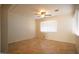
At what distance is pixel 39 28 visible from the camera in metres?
2.24

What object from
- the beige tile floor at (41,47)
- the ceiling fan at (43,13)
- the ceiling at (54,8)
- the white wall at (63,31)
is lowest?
the beige tile floor at (41,47)

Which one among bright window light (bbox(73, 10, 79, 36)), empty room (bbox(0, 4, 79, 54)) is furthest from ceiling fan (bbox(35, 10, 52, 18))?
bright window light (bbox(73, 10, 79, 36))

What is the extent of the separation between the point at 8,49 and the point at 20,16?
1.61ft

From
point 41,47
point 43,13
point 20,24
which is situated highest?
point 43,13

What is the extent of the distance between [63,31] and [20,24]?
0.61m

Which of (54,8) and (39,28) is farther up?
(54,8)

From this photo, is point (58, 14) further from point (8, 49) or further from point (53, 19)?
point (8, 49)

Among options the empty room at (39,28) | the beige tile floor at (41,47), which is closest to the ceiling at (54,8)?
the empty room at (39,28)

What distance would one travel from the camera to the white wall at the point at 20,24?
223 cm

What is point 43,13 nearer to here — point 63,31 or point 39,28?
point 39,28

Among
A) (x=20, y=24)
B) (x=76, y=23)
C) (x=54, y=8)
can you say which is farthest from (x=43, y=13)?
(x=76, y=23)

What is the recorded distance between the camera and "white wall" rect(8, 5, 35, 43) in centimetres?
223

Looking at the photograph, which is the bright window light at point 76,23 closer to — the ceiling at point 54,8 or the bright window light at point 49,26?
the ceiling at point 54,8

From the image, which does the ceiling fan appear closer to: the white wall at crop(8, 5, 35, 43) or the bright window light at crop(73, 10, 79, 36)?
the white wall at crop(8, 5, 35, 43)
